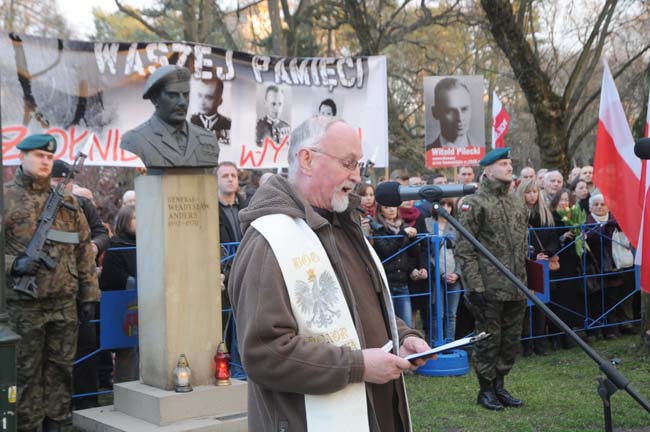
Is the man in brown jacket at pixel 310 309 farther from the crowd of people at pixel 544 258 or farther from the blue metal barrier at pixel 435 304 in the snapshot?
the crowd of people at pixel 544 258

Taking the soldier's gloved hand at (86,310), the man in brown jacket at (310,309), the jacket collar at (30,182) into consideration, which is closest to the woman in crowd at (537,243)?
the soldier's gloved hand at (86,310)

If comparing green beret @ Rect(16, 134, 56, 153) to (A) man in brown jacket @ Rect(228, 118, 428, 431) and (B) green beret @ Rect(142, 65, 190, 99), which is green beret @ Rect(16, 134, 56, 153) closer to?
(B) green beret @ Rect(142, 65, 190, 99)

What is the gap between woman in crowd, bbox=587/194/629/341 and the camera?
1123 cm

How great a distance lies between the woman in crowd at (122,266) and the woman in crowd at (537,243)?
459cm

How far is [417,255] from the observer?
32.0 ft

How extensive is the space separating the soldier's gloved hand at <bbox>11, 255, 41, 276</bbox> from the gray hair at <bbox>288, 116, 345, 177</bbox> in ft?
12.5

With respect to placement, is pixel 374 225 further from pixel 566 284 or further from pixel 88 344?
pixel 88 344

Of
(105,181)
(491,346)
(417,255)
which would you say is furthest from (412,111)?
(491,346)

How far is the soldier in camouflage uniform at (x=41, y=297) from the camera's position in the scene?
6.66 m

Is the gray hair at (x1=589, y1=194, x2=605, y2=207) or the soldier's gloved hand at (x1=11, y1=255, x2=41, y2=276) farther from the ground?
the gray hair at (x1=589, y1=194, x2=605, y2=207)

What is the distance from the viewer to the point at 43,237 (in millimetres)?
6758

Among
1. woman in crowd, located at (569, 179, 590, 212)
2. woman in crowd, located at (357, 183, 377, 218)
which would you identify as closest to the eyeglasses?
woman in crowd, located at (357, 183, 377, 218)

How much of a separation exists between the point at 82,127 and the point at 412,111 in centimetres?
2438

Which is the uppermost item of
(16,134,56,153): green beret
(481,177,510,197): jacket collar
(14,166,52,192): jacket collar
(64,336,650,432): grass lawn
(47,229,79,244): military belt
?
(16,134,56,153): green beret
